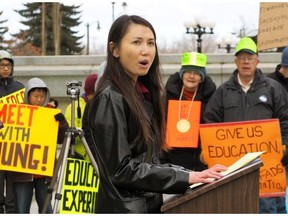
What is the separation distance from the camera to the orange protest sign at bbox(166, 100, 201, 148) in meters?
6.22

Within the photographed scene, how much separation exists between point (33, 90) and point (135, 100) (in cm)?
441

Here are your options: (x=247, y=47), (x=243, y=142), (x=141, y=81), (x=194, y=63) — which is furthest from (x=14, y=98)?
(x=141, y=81)

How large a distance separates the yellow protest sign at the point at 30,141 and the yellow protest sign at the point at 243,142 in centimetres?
165

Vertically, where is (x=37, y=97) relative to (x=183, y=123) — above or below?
above

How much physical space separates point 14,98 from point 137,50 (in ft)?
16.3

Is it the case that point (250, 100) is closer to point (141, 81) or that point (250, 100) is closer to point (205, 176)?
point (141, 81)

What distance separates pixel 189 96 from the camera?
21.2ft

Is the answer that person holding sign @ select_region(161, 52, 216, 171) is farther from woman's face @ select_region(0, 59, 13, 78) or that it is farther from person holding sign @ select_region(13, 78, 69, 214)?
woman's face @ select_region(0, 59, 13, 78)

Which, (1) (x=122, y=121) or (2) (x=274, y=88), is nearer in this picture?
(1) (x=122, y=121)

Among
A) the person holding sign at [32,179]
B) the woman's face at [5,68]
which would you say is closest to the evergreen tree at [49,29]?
the woman's face at [5,68]

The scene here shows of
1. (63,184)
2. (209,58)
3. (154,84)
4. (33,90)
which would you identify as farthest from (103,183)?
(209,58)

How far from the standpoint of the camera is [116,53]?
2.74 metres

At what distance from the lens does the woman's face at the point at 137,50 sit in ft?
8.76

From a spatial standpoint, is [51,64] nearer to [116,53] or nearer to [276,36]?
[276,36]
